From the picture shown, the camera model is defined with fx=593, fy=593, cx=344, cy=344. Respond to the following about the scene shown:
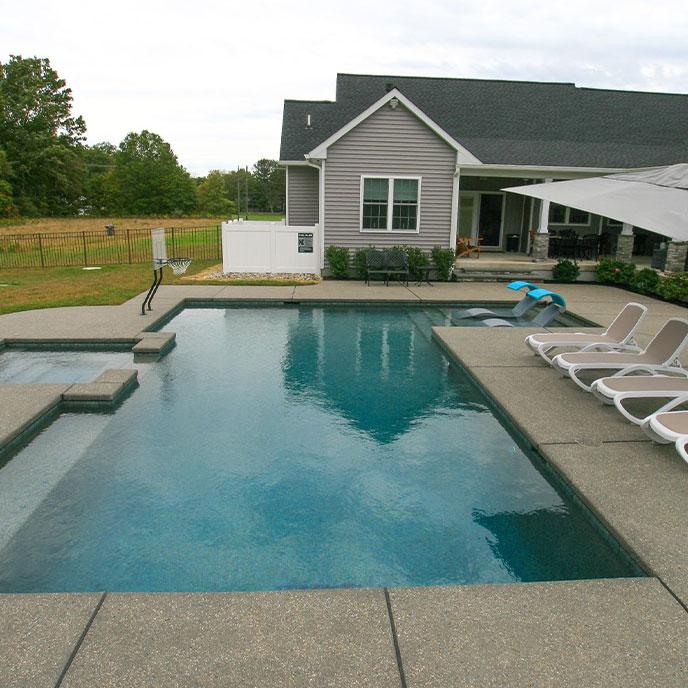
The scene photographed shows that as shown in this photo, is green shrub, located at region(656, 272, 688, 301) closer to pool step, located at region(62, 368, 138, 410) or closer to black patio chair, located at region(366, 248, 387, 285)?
black patio chair, located at region(366, 248, 387, 285)

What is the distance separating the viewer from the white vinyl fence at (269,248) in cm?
1700

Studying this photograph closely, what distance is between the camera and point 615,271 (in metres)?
16.8

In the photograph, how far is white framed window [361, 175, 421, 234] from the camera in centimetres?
1634

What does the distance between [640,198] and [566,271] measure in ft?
39.3

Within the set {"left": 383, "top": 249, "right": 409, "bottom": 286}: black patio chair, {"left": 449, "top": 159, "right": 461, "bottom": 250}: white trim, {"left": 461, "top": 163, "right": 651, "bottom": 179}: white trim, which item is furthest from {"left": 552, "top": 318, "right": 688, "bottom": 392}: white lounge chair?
{"left": 461, "top": 163, "right": 651, "bottom": 179}: white trim

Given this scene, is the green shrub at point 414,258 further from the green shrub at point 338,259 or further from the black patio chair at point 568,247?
the black patio chair at point 568,247

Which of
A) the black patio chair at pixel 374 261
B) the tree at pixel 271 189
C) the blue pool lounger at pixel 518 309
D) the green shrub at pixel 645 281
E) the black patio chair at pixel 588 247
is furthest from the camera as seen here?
the tree at pixel 271 189

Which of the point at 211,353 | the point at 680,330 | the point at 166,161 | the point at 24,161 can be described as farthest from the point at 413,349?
the point at 166,161

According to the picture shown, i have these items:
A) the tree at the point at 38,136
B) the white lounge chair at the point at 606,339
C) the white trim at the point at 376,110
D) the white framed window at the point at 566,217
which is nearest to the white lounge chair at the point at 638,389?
the white lounge chair at the point at 606,339

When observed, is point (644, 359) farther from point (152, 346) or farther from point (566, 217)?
point (566, 217)

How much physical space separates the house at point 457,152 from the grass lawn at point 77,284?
3335mm

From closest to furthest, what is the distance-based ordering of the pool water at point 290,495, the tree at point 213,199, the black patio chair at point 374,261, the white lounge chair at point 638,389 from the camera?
the pool water at point 290,495 → the white lounge chair at point 638,389 → the black patio chair at point 374,261 → the tree at point 213,199

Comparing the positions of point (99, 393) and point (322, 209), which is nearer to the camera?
point (99, 393)

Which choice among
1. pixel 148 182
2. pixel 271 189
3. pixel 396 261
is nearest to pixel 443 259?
pixel 396 261
